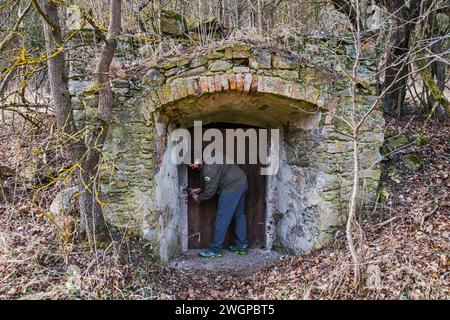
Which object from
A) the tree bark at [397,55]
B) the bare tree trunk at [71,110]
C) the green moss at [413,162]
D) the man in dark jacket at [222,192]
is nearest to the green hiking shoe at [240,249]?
the man in dark jacket at [222,192]

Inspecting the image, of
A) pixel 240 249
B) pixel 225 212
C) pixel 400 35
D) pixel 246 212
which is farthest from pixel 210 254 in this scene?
pixel 400 35

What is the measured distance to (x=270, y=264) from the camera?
4430 mm

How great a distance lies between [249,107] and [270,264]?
6.58 feet

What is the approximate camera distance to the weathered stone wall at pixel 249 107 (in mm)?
3725

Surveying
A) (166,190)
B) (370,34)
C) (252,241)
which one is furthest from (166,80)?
(252,241)

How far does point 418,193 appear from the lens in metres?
3.93

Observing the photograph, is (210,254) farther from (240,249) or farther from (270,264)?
(270,264)

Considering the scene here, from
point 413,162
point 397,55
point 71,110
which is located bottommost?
point 413,162

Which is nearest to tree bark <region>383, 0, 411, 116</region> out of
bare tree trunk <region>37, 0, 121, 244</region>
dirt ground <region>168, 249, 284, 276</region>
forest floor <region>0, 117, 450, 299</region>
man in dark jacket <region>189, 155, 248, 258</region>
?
forest floor <region>0, 117, 450, 299</region>

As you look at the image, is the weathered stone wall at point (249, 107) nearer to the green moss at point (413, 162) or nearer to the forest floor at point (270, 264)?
the forest floor at point (270, 264)

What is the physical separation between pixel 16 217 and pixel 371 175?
3.99m

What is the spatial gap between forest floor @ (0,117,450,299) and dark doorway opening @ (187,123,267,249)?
2.92 ft

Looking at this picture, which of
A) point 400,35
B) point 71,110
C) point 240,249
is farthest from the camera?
point 400,35

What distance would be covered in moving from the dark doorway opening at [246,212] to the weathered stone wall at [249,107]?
0.82 m
